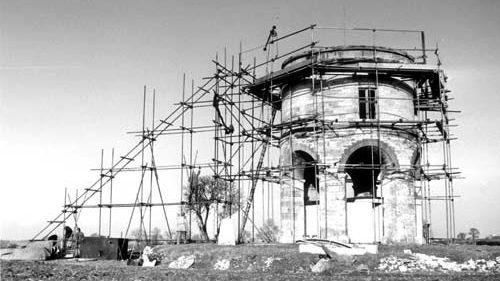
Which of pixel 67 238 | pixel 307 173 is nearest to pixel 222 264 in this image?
pixel 307 173

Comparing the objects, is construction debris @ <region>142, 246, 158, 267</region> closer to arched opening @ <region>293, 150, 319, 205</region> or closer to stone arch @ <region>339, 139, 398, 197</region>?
arched opening @ <region>293, 150, 319, 205</region>

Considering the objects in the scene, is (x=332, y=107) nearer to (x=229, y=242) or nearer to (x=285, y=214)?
(x=285, y=214)

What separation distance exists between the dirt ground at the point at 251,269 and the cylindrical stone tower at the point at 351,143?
2994mm

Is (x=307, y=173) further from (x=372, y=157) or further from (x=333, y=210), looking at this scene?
(x=372, y=157)

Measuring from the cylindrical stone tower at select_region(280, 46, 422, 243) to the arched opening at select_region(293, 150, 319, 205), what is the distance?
5 cm

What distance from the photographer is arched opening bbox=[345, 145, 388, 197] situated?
69.3 ft

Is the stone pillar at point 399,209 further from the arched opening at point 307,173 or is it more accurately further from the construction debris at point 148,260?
the construction debris at point 148,260

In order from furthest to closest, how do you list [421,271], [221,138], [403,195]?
[221,138], [403,195], [421,271]

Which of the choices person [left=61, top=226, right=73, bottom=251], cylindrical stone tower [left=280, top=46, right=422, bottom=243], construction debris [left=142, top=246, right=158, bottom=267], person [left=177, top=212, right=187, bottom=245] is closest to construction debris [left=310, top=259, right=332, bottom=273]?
cylindrical stone tower [left=280, top=46, right=422, bottom=243]

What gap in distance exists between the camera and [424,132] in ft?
78.0

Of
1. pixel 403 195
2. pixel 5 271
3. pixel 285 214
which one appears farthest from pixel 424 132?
pixel 5 271

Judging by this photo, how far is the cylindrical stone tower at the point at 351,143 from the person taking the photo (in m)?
21.1

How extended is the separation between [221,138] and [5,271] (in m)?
11.8

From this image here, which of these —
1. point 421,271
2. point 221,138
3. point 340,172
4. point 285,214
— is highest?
point 221,138
